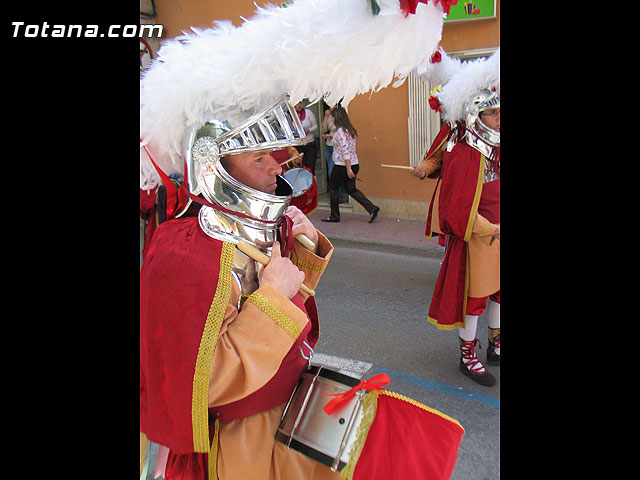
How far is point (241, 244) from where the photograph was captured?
1.56 m

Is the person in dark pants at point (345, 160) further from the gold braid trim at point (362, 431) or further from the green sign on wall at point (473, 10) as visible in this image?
the gold braid trim at point (362, 431)

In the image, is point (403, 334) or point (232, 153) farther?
point (403, 334)

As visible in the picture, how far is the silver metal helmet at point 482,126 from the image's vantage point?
3305mm

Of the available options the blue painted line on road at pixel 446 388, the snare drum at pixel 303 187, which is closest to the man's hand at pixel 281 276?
the snare drum at pixel 303 187

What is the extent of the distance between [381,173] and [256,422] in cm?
751

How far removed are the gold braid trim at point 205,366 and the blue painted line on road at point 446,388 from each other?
2540mm

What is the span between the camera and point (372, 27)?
130 centimetres

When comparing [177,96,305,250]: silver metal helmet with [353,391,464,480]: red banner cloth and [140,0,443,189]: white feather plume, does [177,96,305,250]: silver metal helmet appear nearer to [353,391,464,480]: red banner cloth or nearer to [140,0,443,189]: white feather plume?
[140,0,443,189]: white feather plume

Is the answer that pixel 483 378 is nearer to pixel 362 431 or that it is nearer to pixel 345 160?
pixel 362 431

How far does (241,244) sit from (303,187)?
2.25ft

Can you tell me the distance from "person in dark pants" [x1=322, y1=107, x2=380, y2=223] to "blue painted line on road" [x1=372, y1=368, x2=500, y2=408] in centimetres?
466

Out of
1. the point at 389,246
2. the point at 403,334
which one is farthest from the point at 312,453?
the point at 389,246
